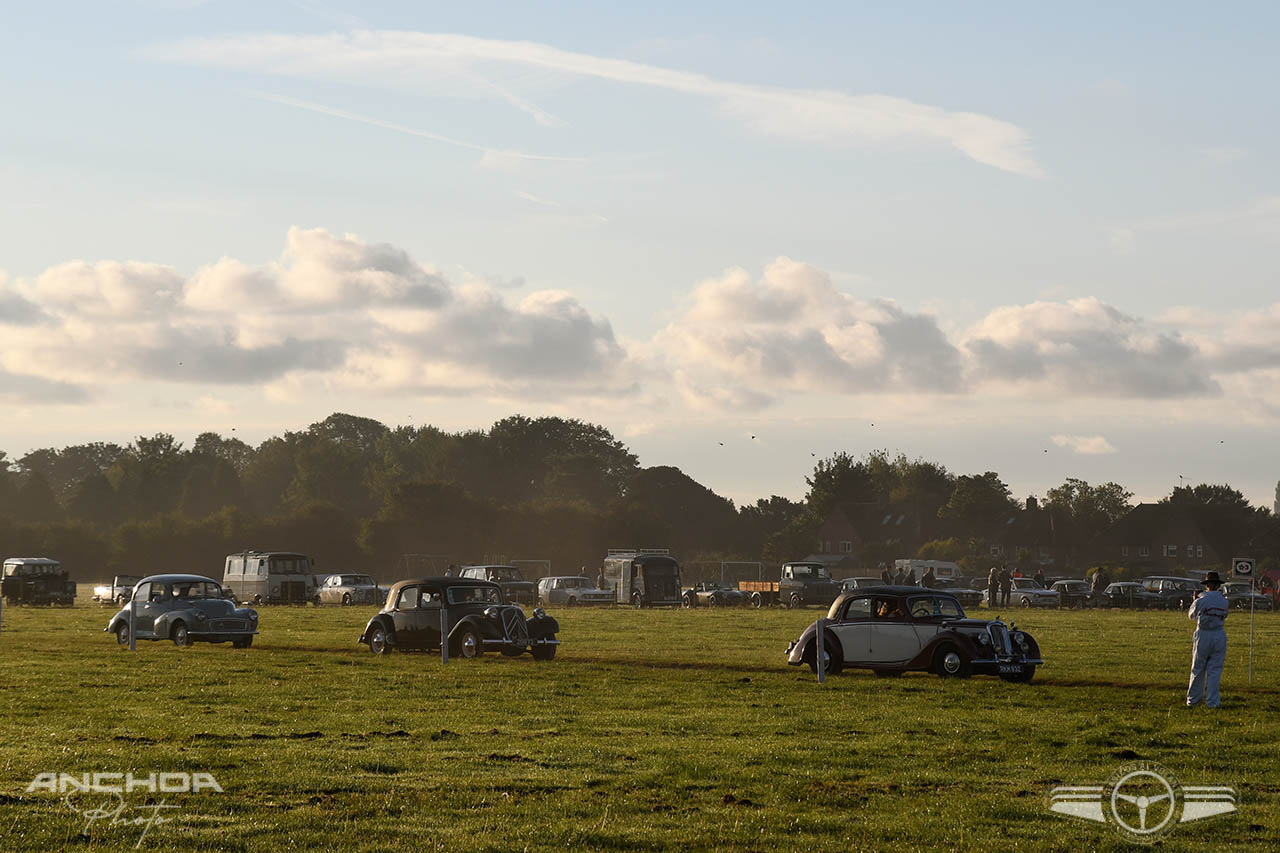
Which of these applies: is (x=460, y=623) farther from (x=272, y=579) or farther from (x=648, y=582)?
Result: (x=272, y=579)

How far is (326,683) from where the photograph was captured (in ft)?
76.3

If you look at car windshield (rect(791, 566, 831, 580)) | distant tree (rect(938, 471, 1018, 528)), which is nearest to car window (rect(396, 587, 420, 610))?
car windshield (rect(791, 566, 831, 580))

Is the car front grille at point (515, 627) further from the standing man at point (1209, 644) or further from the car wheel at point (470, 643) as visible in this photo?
the standing man at point (1209, 644)

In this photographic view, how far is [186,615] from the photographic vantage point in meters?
33.6

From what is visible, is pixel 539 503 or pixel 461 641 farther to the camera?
pixel 539 503

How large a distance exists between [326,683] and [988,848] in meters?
14.7

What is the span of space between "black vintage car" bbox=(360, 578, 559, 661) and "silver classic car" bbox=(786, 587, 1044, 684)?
590cm

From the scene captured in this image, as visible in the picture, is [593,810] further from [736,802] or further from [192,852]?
[192,852]

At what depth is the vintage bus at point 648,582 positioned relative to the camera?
63.8 m

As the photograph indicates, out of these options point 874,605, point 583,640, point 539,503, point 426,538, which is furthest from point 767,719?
point 539,503

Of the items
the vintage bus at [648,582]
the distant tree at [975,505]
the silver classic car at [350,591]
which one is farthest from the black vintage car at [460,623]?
the distant tree at [975,505]

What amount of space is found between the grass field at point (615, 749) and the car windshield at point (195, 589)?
5.78 metres

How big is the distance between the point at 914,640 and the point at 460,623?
949 centimetres

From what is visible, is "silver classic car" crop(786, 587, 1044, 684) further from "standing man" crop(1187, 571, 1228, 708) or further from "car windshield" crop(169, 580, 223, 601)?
"car windshield" crop(169, 580, 223, 601)
